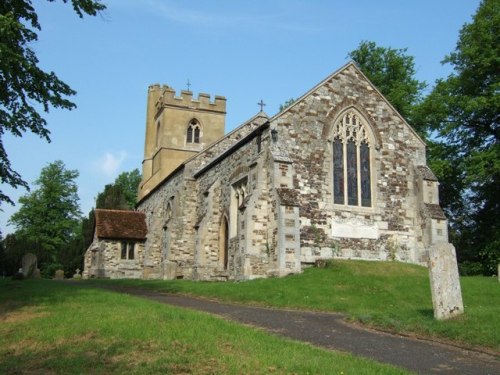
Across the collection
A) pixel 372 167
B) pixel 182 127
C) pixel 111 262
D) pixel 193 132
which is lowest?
pixel 111 262

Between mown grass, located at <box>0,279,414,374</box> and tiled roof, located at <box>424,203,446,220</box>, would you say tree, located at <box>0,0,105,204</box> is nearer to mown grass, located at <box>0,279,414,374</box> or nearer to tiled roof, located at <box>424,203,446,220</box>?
mown grass, located at <box>0,279,414,374</box>

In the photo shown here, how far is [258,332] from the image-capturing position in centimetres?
920

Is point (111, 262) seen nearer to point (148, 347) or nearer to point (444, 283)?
point (444, 283)

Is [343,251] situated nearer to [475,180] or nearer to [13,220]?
[475,180]

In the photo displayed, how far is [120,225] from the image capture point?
37188 mm

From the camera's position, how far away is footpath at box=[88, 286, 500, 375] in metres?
7.51

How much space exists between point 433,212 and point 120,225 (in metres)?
23.2

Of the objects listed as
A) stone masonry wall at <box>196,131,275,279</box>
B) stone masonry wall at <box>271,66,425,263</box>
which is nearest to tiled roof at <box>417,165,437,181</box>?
stone masonry wall at <box>271,66,425,263</box>

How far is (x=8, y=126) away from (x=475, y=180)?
72.9 ft

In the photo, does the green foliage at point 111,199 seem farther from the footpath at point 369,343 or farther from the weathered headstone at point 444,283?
the weathered headstone at point 444,283

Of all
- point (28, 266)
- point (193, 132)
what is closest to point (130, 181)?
point (193, 132)

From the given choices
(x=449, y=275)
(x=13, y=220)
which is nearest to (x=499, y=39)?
(x=449, y=275)

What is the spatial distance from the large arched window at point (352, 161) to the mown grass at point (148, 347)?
42.4ft

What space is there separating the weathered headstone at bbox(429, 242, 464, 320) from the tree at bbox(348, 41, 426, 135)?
79.7ft
